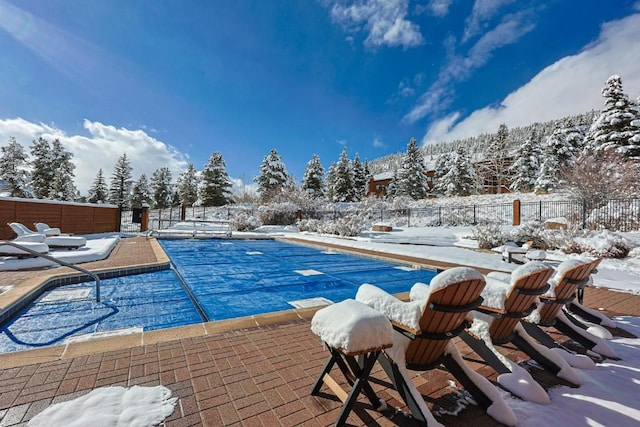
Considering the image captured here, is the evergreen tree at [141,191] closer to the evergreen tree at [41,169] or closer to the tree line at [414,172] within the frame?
the tree line at [414,172]

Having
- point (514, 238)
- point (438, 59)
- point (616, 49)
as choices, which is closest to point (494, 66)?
point (438, 59)

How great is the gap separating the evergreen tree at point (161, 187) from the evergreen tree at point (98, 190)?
5.10 meters

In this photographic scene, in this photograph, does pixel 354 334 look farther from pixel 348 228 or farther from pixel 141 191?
pixel 141 191

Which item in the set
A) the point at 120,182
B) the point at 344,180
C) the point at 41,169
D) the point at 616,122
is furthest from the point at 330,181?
the point at 41,169

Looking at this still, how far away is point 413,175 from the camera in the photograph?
29.9 m

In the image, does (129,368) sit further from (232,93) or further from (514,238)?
(232,93)

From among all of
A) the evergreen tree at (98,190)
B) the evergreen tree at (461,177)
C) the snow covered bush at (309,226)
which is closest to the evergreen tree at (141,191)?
the evergreen tree at (98,190)

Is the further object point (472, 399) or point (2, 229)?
point (2, 229)

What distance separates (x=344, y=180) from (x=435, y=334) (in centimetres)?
3024

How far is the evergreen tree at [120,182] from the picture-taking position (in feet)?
107

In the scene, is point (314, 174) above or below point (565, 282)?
above

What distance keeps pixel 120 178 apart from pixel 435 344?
39601 mm

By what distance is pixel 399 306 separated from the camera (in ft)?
5.51

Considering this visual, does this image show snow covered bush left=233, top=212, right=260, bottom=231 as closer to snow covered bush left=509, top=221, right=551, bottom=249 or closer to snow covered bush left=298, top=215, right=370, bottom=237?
snow covered bush left=298, top=215, right=370, bottom=237
